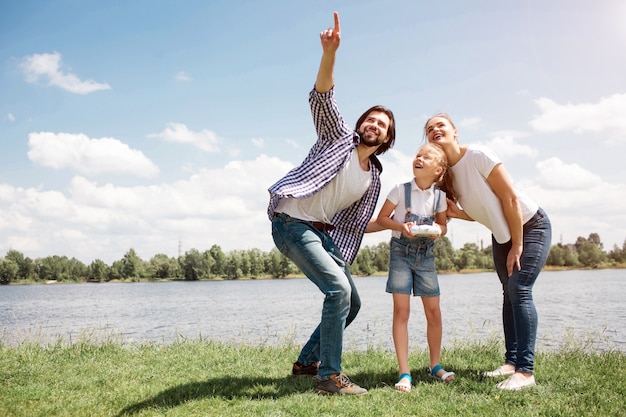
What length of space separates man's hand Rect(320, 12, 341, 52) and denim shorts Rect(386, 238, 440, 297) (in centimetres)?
187

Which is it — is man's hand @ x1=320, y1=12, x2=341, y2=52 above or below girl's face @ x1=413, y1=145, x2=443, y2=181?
above

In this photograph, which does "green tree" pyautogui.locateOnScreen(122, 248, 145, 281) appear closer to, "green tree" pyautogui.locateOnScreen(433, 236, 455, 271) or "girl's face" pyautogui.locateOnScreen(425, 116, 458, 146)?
"green tree" pyautogui.locateOnScreen(433, 236, 455, 271)

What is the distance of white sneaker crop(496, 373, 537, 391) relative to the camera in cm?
451

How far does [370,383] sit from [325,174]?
6.98ft

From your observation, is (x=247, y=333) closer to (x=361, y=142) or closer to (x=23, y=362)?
(x=23, y=362)

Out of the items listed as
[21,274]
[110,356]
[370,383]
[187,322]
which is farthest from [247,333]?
[21,274]

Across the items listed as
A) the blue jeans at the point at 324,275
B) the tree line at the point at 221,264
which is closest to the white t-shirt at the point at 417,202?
the blue jeans at the point at 324,275

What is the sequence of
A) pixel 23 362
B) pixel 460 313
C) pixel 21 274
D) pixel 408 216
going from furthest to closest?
pixel 21 274 < pixel 460 313 < pixel 23 362 < pixel 408 216

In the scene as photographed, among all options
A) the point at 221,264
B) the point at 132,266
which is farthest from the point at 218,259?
the point at 132,266

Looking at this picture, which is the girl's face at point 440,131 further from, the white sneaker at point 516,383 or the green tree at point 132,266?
the green tree at point 132,266

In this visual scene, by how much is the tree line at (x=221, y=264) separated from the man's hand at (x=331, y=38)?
83927 millimetres

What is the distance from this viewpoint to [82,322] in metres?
24.8

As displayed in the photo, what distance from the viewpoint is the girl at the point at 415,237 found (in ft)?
15.6

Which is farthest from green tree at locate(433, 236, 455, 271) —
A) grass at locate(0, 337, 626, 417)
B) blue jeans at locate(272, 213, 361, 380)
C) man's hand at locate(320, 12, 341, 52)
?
man's hand at locate(320, 12, 341, 52)
